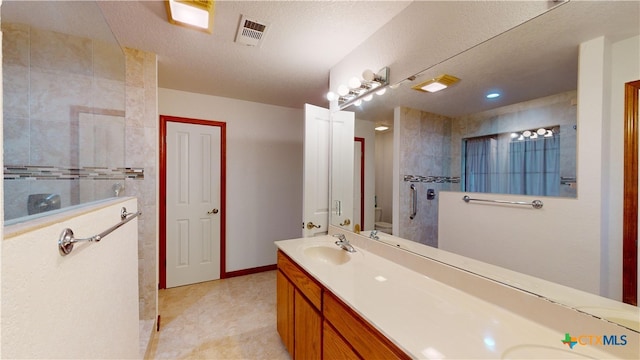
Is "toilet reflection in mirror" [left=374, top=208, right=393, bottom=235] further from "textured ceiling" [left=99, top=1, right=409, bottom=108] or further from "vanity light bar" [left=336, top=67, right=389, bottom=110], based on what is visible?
"textured ceiling" [left=99, top=1, right=409, bottom=108]

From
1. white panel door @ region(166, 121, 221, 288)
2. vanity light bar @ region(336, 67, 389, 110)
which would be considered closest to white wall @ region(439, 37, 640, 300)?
vanity light bar @ region(336, 67, 389, 110)

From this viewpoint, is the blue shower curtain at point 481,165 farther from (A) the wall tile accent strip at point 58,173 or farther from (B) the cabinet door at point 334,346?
(A) the wall tile accent strip at point 58,173

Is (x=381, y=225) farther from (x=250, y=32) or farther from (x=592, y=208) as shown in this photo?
(x=250, y=32)

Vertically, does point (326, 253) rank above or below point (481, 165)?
below

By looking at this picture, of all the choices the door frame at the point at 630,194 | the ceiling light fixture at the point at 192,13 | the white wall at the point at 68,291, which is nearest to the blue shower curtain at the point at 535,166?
the door frame at the point at 630,194

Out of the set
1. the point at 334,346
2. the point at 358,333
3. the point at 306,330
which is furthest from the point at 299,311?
the point at 358,333

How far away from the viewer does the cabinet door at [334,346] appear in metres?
1.02

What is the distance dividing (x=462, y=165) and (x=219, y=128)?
9.14ft

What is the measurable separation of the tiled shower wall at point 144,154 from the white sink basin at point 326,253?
1424 millimetres

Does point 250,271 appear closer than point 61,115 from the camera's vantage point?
No

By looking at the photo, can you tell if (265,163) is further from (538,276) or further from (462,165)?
(538,276)

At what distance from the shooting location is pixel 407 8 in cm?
153

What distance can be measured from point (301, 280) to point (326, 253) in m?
0.43

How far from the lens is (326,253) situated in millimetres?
1862
